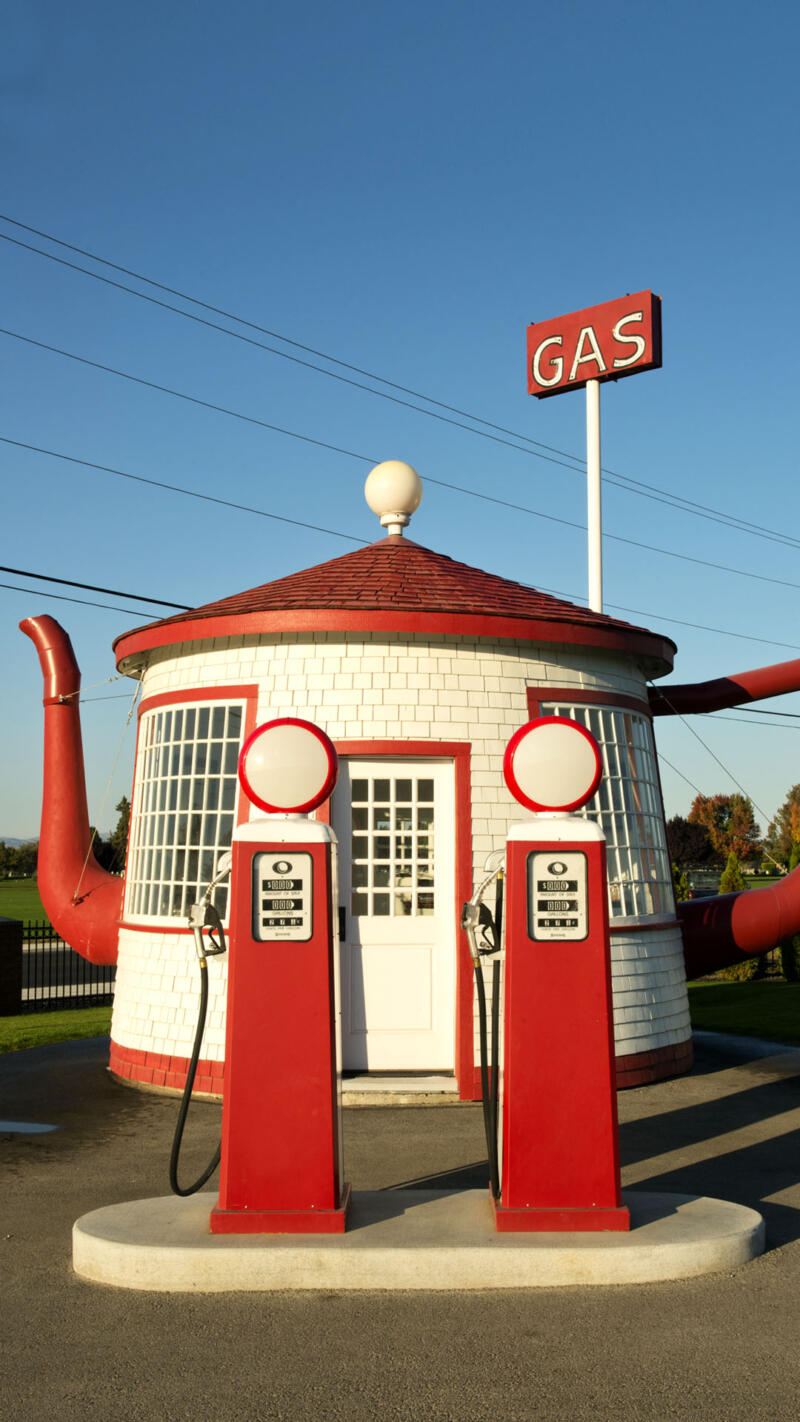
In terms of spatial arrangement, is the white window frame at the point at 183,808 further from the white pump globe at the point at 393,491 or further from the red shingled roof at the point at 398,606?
the white pump globe at the point at 393,491

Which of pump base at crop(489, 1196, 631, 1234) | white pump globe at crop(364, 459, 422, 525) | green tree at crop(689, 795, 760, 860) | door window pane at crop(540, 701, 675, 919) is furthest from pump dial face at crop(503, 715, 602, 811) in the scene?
green tree at crop(689, 795, 760, 860)

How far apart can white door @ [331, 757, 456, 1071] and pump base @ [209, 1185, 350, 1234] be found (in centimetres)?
378

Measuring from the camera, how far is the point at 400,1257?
15.7 feet

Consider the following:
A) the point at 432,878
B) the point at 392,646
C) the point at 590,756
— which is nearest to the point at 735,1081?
the point at 432,878

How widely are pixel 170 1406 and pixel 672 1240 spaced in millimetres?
2196

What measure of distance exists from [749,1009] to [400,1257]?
11664 millimetres

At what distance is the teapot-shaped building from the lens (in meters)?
8.86

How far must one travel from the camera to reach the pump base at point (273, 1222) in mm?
4988

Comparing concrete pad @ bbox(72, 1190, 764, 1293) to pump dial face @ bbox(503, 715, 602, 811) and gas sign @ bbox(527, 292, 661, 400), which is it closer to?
pump dial face @ bbox(503, 715, 602, 811)

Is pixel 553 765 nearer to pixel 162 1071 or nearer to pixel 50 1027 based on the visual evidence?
pixel 162 1071

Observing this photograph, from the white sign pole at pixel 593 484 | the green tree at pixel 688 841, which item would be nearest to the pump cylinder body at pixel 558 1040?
the white sign pole at pixel 593 484

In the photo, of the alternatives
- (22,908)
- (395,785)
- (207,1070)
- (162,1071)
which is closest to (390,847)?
(395,785)

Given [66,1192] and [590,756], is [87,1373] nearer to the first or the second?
[66,1192]

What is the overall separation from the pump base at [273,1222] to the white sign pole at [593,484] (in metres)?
12.7
